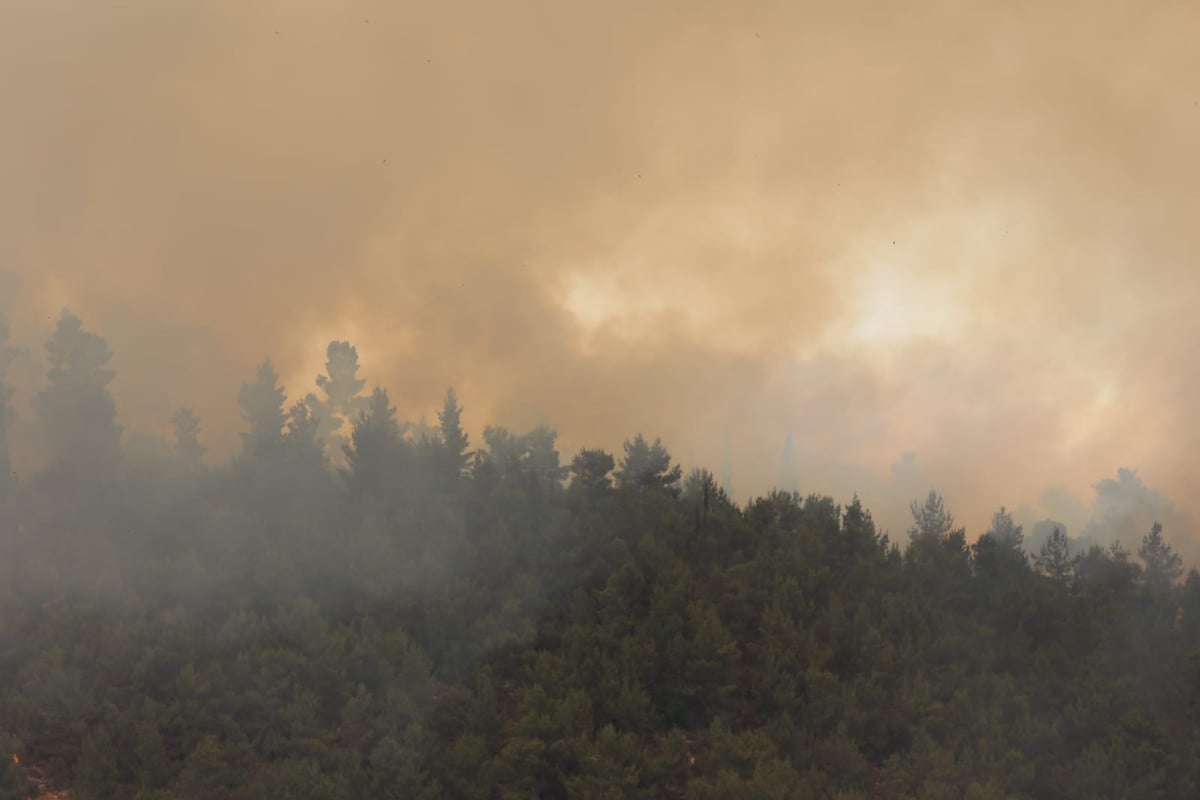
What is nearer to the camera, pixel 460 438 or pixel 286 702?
pixel 286 702

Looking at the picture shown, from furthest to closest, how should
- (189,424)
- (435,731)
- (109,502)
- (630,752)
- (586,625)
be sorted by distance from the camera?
(189,424) < (109,502) < (586,625) < (435,731) < (630,752)

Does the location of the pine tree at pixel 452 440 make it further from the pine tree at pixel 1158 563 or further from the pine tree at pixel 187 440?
the pine tree at pixel 1158 563

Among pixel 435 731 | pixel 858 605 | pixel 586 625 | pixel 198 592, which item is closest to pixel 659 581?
pixel 586 625

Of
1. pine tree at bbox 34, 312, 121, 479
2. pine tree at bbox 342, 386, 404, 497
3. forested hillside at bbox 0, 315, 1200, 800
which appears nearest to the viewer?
forested hillside at bbox 0, 315, 1200, 800

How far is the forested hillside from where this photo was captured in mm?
58625

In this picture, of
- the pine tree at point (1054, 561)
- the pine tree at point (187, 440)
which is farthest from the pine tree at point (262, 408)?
the pine tree at point (1054, 561)

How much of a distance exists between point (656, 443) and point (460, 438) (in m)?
19.2

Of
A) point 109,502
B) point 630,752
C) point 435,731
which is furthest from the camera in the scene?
point 109,502

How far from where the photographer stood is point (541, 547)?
3157 inches

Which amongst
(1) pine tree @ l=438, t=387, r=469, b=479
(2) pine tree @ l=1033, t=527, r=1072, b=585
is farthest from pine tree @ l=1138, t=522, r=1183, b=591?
(1) pine tree @ l=438, t=387, r=469, b=479

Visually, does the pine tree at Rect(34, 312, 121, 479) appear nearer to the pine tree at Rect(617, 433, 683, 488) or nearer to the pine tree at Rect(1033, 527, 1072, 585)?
the pine tree at Rect(617, 433, 683, 488)

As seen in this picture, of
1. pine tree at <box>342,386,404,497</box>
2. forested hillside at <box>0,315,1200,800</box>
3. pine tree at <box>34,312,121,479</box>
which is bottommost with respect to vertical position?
forested hillside at <box>0,315,1200,800</box>

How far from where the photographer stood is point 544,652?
6781 cm

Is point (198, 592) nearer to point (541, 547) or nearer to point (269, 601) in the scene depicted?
point (269, 601)
